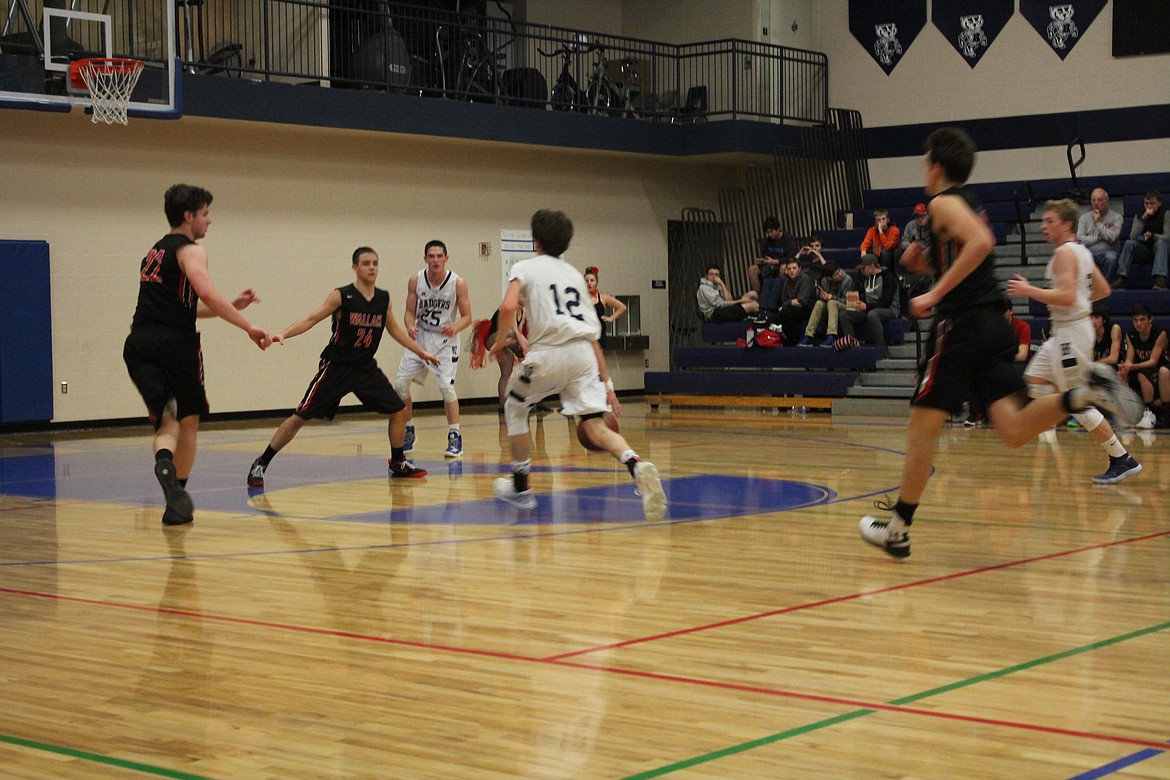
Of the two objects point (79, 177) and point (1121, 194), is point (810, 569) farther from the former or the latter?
point (1121, 194)

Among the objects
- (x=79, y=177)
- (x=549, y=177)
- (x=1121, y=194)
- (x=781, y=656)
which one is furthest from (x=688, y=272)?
(x=781, y=656)

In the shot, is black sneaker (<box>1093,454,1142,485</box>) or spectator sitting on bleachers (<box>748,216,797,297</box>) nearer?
black sneaker (<box>1093,454,1142,485</box>)

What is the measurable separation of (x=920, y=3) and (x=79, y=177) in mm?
13301

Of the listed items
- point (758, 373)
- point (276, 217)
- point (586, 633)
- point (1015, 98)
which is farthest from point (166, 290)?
point (1015, 98)

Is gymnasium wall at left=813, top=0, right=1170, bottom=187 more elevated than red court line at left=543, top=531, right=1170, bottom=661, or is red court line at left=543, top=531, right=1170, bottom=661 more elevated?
gymnasium wall at left=813, top=0, right=1170, bottom=187

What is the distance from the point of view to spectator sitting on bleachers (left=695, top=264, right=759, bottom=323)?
20.7 metres

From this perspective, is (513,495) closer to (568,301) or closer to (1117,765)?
(568,301)

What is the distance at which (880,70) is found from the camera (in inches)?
931

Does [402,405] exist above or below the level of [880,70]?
below

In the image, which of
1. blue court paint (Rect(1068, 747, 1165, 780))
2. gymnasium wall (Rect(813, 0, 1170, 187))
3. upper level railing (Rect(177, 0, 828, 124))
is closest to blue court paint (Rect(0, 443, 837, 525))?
blue court paint (Rect(1068, 747, 1165, 780))

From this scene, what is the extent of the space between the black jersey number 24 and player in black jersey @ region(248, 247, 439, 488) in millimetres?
2678

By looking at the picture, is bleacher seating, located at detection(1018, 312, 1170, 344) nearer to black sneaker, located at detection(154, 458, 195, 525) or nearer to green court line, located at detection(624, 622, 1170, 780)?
black sneaker, located at detection(154, 458, 195, 525)

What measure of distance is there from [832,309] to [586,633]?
46.3 feet

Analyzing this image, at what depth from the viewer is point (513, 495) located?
868 cm
